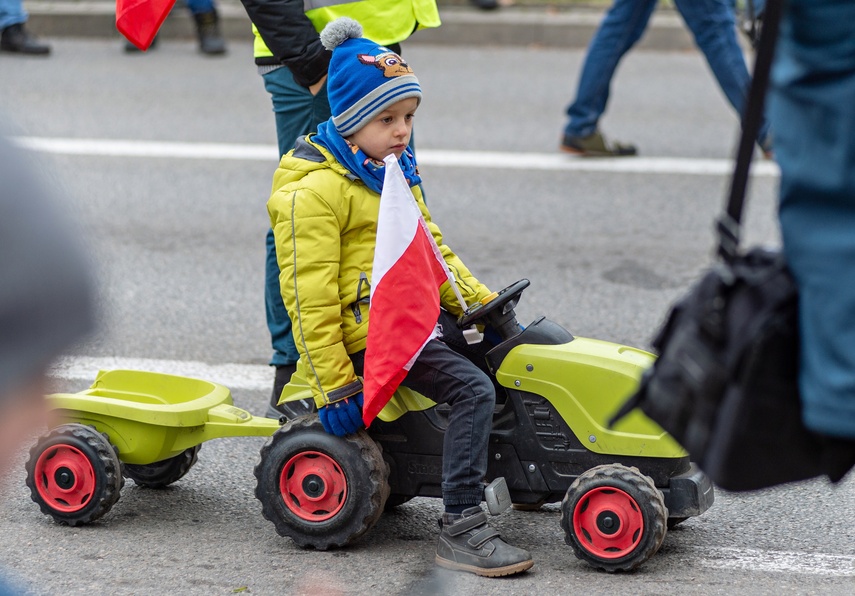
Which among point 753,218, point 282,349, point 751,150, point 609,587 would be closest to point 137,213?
point 282,349

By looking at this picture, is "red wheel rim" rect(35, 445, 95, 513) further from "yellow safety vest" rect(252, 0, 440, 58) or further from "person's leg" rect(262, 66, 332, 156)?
"yellow safety vest" rect(252, 0, 440, 58)

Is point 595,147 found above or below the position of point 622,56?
below

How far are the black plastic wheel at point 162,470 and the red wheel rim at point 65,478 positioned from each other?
11.2 inches

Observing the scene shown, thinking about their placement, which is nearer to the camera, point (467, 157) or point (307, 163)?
point (307, 163)

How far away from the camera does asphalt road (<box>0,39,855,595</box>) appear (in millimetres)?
3238

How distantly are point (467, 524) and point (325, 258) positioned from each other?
76 cm

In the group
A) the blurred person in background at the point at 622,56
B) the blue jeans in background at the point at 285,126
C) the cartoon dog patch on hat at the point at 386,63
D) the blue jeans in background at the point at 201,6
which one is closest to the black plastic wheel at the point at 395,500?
the blue jeans in background at the point at 285,126

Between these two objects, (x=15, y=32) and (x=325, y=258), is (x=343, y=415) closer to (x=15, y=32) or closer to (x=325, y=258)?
(x=325, y=258)

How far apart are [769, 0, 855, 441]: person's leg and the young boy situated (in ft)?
4.91

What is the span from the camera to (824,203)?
71.1 inches

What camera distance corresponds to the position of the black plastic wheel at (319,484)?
3293mm

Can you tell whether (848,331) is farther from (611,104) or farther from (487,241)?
(611,104)

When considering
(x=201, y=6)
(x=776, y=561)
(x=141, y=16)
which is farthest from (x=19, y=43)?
(x=776, y=561)

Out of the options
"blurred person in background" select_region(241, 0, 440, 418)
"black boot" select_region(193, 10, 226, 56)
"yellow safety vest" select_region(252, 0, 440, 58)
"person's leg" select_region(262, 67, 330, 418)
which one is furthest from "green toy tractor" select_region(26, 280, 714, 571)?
"black boot" select_region(193, 10, 226, 56)
